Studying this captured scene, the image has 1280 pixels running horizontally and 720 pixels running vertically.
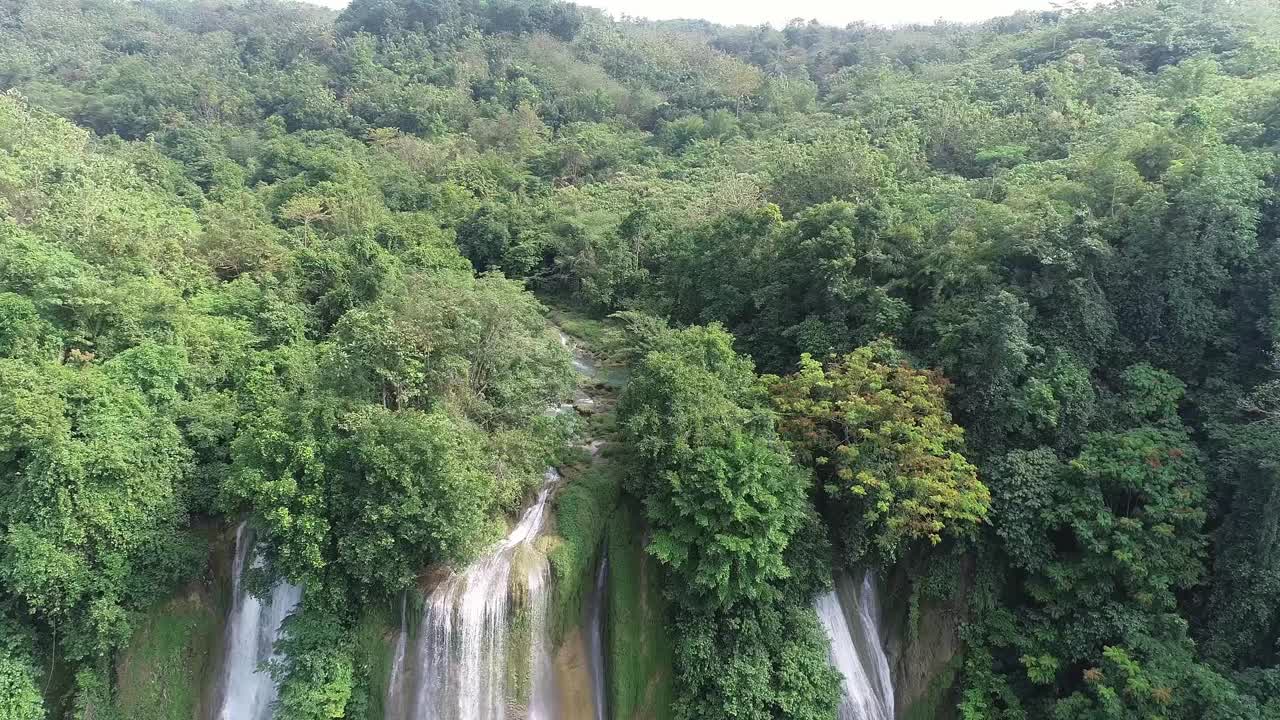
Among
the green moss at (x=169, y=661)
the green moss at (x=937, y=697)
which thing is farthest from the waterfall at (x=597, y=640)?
the green moss at (x=169, y=661)

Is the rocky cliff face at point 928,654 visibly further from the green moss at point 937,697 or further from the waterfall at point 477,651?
the waterfall at point 477,651

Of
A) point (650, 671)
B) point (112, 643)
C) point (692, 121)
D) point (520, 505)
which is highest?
point (692, 121)

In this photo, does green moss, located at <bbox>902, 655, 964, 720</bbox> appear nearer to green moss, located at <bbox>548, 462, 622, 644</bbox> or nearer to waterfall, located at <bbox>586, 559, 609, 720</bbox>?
waterfall, located at <bbox>586, 559, 609, 720</bbox>

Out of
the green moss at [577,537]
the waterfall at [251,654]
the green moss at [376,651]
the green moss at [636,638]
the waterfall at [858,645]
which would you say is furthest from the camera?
the waterfall at [858,645]

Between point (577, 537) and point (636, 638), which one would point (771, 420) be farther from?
point (636, 638)

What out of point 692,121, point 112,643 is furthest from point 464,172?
point 112,643

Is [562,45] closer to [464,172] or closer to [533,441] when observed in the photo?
[464,172]
